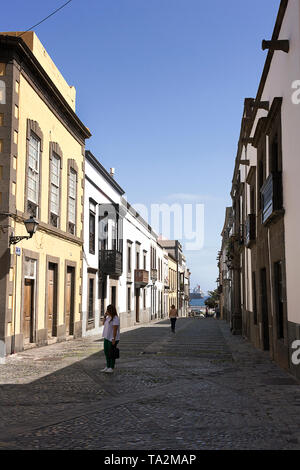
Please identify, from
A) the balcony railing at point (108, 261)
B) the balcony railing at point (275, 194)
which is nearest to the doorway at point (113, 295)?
the balcony railing at point (108, 261)

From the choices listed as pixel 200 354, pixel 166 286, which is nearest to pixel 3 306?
pixel 200 354

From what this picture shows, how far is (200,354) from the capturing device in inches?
542

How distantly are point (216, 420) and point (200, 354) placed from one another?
7.70 meters

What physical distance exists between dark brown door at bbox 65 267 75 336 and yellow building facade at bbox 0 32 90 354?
4 cm

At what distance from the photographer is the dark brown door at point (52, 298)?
54.5ft

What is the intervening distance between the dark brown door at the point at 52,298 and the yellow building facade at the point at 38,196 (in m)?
0.03

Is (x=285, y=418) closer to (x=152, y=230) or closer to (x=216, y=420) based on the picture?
(x=216, y=420)

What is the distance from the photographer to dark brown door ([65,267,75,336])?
18688 mm

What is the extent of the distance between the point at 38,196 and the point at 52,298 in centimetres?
383

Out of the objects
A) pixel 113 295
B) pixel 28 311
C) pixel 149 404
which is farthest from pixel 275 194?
pixel 113 295

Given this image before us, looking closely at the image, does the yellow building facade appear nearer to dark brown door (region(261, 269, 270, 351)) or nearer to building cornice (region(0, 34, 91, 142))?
building cornice (region(0, 34, 91, 142))

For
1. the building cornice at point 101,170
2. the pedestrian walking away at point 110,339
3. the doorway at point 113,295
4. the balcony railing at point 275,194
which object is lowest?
the pedestrian walking away at point 110,339

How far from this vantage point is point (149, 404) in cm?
717

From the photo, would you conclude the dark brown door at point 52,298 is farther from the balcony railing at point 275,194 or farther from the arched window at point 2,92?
the balcony railing at point 275,194
